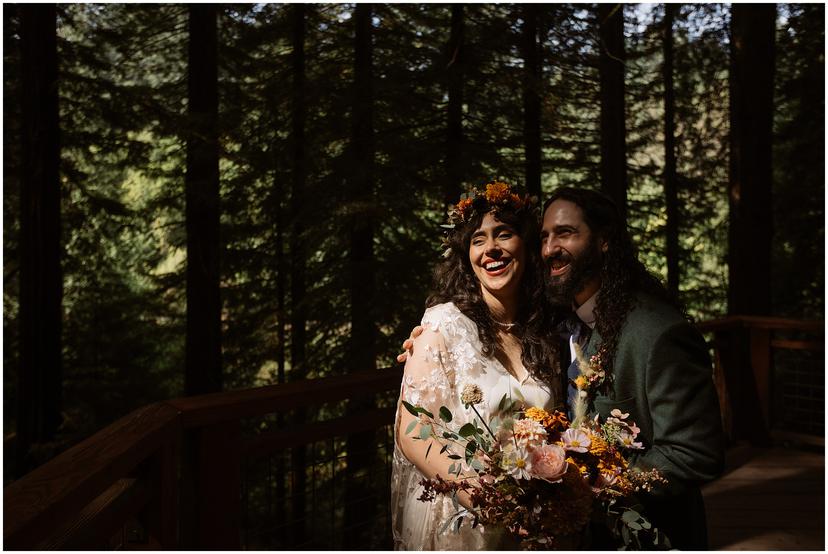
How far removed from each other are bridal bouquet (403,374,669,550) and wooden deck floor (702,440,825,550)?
2.74 meters

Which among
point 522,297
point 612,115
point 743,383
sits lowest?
point 743,383

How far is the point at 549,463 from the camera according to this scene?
1.84 m

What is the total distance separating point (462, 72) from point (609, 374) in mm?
7705

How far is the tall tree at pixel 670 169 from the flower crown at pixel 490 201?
8.78 meters

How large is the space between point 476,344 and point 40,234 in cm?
641

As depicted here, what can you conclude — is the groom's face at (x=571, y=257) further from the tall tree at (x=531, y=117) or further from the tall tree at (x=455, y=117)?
the tall tree at (x=531, y=117)

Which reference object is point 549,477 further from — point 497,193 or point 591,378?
point 497,193

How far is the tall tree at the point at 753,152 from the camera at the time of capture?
22.3ft

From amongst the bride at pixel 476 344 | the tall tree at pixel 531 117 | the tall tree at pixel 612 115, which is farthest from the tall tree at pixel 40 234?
the tall tree at pixel 531 117

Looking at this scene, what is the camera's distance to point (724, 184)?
12500 mm

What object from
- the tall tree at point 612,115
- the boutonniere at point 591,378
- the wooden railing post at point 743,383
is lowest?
the wooden railing post at point 743,383

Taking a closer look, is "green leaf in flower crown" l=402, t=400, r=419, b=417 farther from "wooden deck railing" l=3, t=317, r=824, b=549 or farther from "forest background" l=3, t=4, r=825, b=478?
"forest background" l=3, t=4, r=825, b=478

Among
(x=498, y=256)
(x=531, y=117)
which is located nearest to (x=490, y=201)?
(x=498, y=256)

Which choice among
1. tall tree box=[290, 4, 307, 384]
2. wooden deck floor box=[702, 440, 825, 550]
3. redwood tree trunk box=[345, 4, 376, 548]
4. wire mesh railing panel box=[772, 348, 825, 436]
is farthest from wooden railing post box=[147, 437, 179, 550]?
tall tree box=[290, 4, 307, 384]
